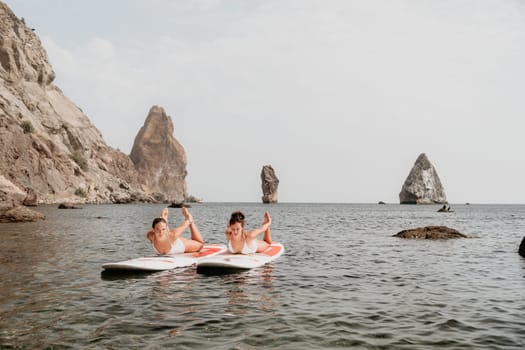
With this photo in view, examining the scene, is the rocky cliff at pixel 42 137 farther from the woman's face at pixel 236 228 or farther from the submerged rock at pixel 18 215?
the woman's face at pixel 236 228

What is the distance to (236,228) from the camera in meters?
15.6

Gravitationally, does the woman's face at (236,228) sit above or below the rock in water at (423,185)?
below

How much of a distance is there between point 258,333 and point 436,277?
8263 mm

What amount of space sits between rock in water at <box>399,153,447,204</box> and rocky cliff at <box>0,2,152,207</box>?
102673 mm

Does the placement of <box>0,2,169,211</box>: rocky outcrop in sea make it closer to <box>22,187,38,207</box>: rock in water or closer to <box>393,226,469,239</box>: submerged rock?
<box>22,187,38,207</box>: rock in water

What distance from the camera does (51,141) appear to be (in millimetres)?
97188

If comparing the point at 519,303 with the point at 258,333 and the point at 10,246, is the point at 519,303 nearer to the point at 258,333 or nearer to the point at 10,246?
the point at 258,333

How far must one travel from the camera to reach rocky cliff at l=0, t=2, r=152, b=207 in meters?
81.2

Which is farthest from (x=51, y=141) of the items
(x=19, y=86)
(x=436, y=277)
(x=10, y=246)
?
(x=436, y=277)

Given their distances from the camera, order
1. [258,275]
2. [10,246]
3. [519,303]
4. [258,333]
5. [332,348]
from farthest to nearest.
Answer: [10,246]
[258,275]
[519,303]
[258,333]
[332,348]

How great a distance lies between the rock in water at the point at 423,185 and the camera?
583 feet

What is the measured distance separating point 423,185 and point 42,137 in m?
137

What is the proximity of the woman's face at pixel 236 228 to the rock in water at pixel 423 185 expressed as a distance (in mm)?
172329

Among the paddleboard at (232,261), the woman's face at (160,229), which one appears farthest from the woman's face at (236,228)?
the woman's face at (160,229)
